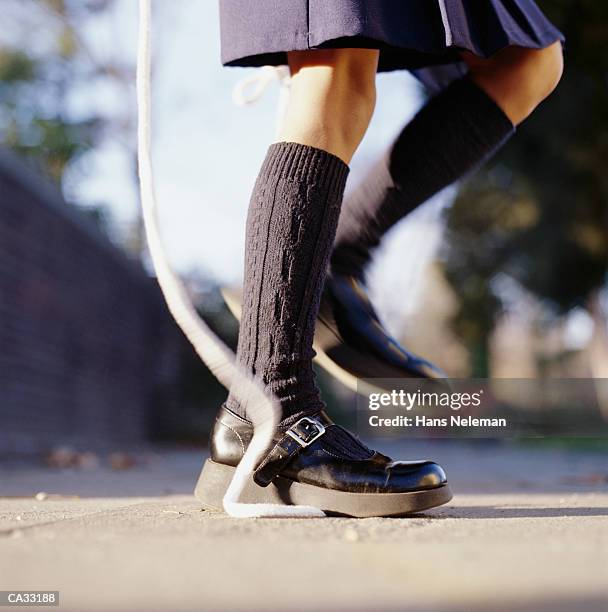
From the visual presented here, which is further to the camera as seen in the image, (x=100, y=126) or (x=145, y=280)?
(x=100, y=126)

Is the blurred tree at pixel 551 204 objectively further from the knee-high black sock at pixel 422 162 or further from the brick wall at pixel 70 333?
the knee-high black sock at pixel 422 162

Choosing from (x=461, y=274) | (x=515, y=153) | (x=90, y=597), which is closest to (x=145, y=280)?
(x=515, y=153)

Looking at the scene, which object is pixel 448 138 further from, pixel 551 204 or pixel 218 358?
pixel 551 204

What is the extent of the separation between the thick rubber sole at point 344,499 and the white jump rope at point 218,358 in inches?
0.8

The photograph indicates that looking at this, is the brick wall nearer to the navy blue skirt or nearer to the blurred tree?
the navy blue skirt

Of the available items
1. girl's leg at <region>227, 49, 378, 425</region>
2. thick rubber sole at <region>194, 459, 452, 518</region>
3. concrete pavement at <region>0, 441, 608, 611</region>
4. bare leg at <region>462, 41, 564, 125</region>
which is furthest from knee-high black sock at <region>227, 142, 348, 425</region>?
bare leg at <region>462, 41, 564, 125</region>

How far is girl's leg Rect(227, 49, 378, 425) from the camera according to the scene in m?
1.47

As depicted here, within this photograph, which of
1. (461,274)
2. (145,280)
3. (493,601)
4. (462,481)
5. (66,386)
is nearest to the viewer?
(493,601)

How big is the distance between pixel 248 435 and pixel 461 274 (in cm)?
1381

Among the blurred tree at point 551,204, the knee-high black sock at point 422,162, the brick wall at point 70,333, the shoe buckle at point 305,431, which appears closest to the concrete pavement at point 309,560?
the shoe buckle at point 305,431

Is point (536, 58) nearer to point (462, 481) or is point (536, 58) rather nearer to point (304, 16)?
point (304, 16)

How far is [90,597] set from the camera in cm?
78

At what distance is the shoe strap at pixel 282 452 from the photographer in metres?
1.46

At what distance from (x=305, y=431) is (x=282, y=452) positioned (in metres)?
0.05
